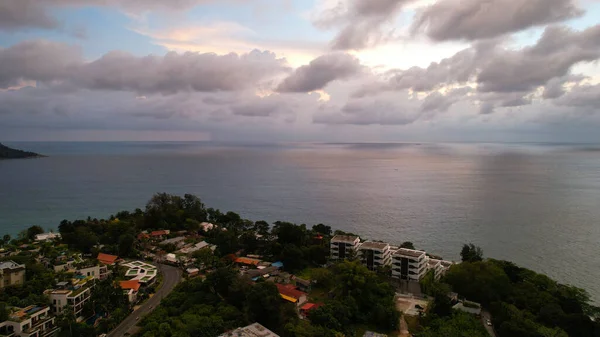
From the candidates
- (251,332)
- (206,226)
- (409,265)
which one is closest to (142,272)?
(251,332)

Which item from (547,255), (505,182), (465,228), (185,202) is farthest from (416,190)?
(185,202)

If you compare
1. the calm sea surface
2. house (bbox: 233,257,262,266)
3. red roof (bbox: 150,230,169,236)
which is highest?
red roof (bbox: 150,230,169,236)

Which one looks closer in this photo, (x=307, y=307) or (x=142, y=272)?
(x=307, y=307)

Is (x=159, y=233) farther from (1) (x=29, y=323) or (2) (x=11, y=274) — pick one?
(1) (x=29, y=323)

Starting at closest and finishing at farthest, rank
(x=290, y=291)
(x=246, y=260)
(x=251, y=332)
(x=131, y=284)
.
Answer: (x=251, y=332) → (x=290, y=291) → (x=131, y=284) → (x=246, y=260)

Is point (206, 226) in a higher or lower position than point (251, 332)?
lower

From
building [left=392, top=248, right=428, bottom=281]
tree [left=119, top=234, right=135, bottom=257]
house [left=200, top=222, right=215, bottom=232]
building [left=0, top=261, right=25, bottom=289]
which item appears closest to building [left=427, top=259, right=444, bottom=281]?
building [left=392, top=248, right=428, bottom=281]

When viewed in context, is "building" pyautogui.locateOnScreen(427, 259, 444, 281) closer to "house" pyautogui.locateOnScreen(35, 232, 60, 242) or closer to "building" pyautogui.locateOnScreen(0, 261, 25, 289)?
"building" pyautogui.locateOnScreen(0, 261, 25, 289)

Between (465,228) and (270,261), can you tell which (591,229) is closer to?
(465,228)
